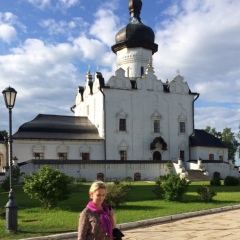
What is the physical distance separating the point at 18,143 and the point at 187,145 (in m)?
17.0

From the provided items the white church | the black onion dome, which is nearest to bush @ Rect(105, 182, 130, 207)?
the white church

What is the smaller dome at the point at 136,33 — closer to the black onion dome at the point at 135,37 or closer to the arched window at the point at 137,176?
the black onion dome at the point at 135,37

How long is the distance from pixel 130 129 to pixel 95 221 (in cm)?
3183

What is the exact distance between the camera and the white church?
3206 centimetres

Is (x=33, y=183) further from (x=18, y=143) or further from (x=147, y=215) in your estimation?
(x=18, y=143)

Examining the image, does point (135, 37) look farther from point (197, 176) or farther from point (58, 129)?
point (197, 176)

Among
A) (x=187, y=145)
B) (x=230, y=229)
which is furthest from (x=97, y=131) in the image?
(x=230, y=229)

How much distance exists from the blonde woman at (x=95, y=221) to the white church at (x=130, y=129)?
81.0 ft

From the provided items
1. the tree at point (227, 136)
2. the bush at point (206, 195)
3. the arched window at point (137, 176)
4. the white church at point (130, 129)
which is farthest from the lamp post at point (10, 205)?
the tree at point (227, 136)

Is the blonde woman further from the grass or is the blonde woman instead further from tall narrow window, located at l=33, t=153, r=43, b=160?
tall narrow window, located at l=33, t=153, r=43, b=160

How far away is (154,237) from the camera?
852 cm

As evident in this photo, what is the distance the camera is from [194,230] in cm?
921

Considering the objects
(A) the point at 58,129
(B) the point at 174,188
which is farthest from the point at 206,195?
(A) the point at 58,129

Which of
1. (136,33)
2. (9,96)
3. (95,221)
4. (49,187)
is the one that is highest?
(136,33)
